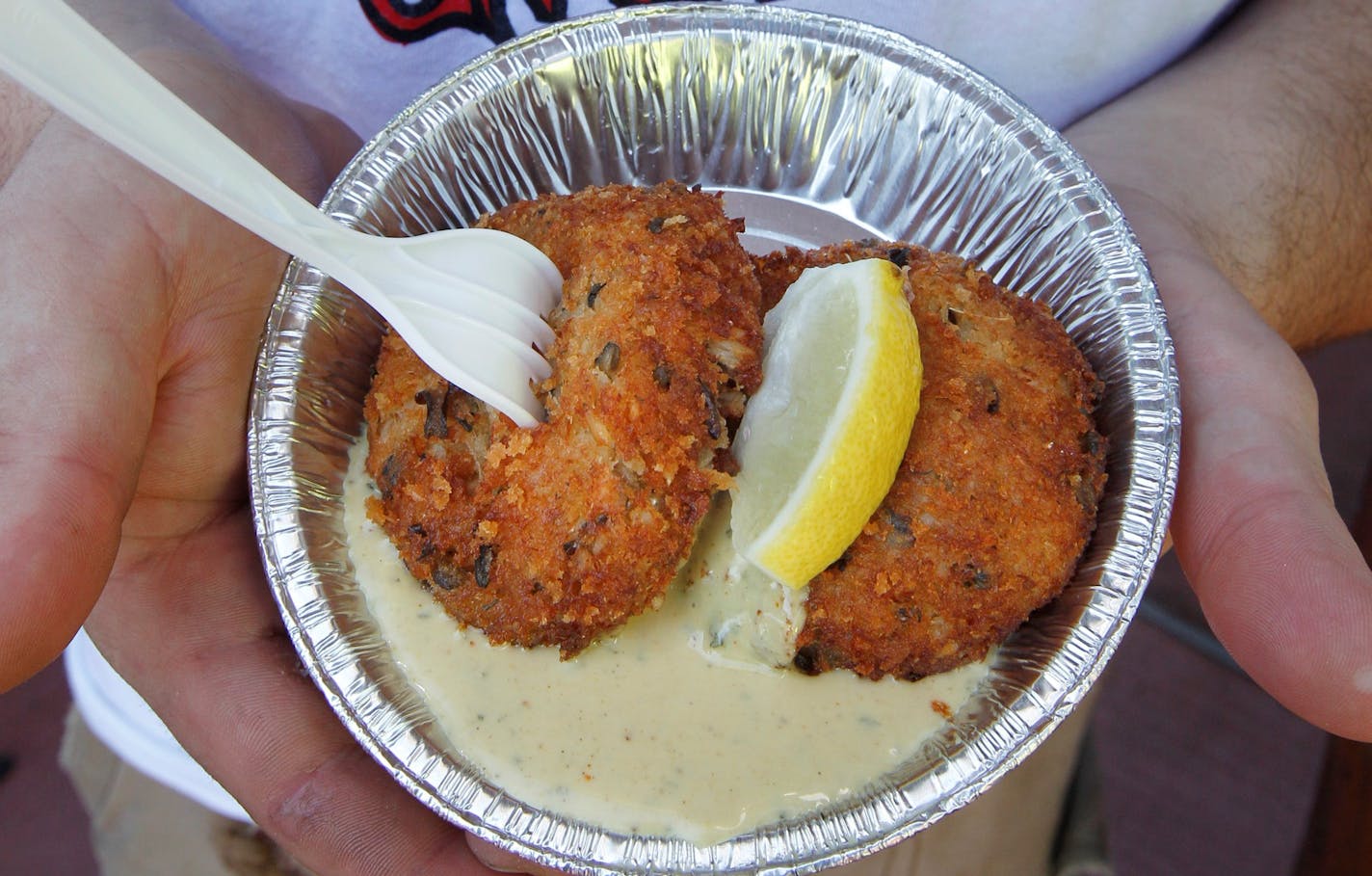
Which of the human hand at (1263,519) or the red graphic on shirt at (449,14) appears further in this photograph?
the red graphic on shirt at (449,14)

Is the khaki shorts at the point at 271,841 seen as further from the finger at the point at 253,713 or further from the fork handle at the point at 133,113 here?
the fork handle at the point at 133,113

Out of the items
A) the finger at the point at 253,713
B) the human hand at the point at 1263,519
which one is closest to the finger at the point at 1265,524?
the human hand at the point at 1263,519

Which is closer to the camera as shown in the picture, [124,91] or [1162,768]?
[124,91]

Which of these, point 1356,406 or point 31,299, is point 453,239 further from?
point 1356,406

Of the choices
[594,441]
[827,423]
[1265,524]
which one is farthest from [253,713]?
[1265,524]

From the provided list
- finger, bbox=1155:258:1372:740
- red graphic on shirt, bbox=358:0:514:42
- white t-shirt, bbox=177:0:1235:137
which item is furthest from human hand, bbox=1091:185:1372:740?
red graphic on shirt, bbox=358:0:514:42

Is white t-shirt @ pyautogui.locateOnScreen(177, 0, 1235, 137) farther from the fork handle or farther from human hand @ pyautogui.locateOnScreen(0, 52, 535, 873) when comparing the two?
the fork handle

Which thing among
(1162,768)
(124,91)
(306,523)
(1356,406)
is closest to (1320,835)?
(1162,768)
